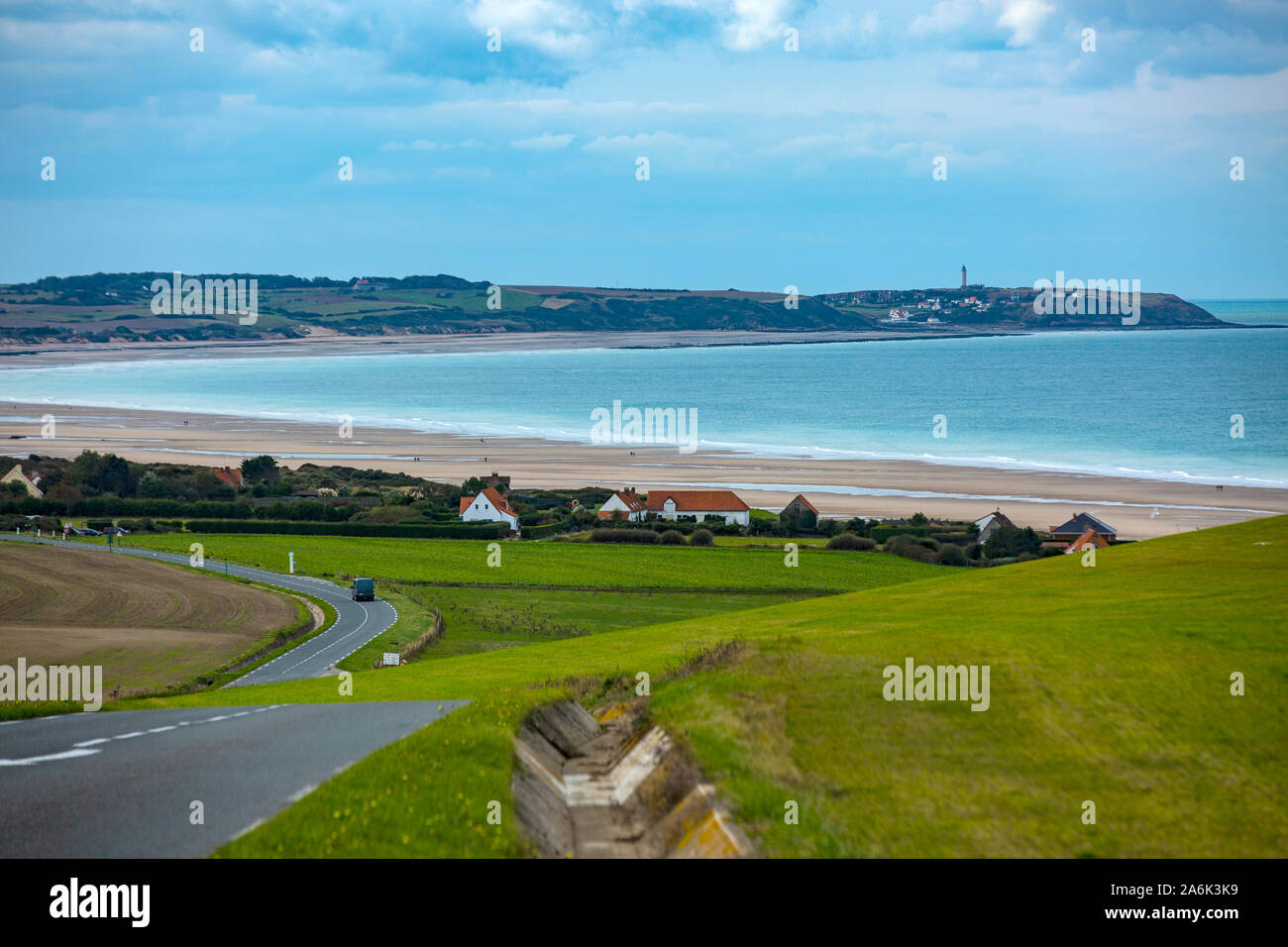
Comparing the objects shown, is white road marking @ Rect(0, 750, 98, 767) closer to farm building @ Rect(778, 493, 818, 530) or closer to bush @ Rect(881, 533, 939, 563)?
bush @ Rect(881, 533, 939, 563)

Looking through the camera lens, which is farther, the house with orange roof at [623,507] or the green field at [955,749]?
the house with orange roof at [623,507]

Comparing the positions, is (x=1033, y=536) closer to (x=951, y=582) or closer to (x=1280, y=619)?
(x=951, y=582)

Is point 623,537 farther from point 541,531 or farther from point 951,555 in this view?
point 951,555

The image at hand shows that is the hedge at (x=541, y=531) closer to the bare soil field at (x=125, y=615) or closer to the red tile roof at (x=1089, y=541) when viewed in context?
the bare soil field at (x=125, y=615)

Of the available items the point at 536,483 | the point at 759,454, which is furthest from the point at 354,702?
the point at 759,454

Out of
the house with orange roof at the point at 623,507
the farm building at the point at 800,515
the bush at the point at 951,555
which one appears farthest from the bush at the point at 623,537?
the bush at the point at 951,555

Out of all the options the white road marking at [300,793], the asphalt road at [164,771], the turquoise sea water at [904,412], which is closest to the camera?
the asphalt road at [164,771]
